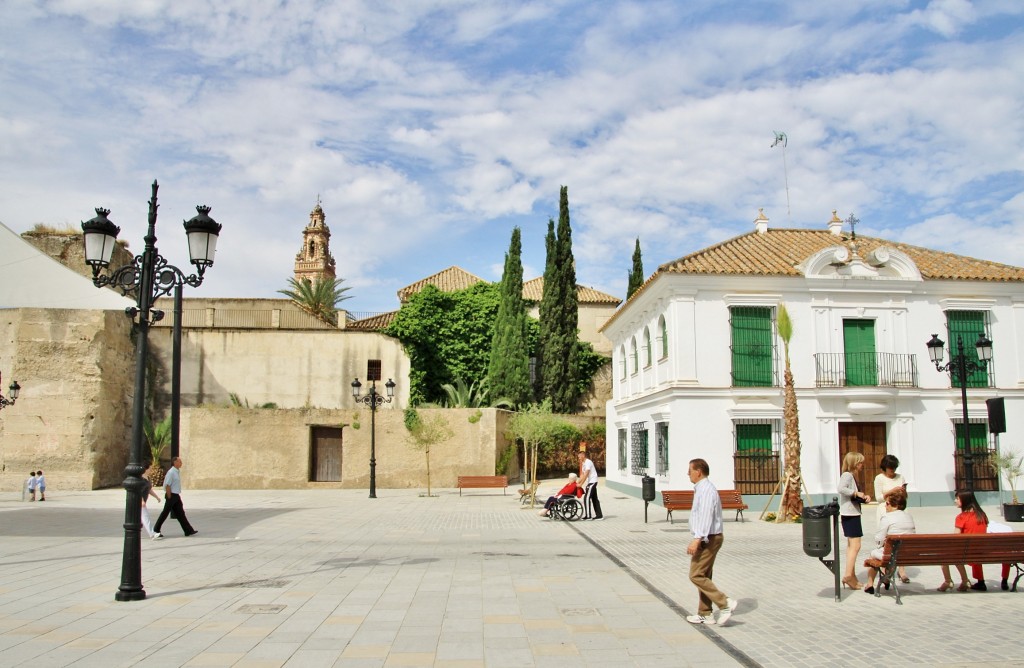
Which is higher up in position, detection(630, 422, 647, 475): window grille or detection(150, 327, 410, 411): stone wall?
detection(150, 327, 410, 411): stone wall

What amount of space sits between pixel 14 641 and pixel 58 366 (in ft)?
89.9

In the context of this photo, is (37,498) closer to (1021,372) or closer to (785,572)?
(785,572)

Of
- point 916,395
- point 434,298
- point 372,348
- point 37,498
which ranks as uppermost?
point 434,298

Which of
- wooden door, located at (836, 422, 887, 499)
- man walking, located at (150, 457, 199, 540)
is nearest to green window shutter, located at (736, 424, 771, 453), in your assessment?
wooden door, located at (836, 422, 887, 499)

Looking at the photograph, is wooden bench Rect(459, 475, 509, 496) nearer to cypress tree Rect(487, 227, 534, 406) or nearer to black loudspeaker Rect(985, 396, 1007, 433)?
cypress tree Rect(487, 227, 534, 406)

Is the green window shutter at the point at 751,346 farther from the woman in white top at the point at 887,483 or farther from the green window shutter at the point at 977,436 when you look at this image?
the woman in white top at the point at 887,483

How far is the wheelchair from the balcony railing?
759 centimetres

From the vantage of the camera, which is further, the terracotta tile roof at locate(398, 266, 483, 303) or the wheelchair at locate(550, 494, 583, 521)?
the terracotta tile roof at locate(398, 266, 483, 303)

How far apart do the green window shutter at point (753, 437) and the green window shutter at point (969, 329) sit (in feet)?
19.5

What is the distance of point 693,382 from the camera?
2014 cm

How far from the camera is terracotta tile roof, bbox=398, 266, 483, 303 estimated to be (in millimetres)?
45344

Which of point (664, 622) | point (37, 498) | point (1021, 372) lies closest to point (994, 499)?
point (1021, 372)

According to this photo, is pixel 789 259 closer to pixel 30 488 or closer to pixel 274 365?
pixel 274 365

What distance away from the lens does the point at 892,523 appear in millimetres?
8797
